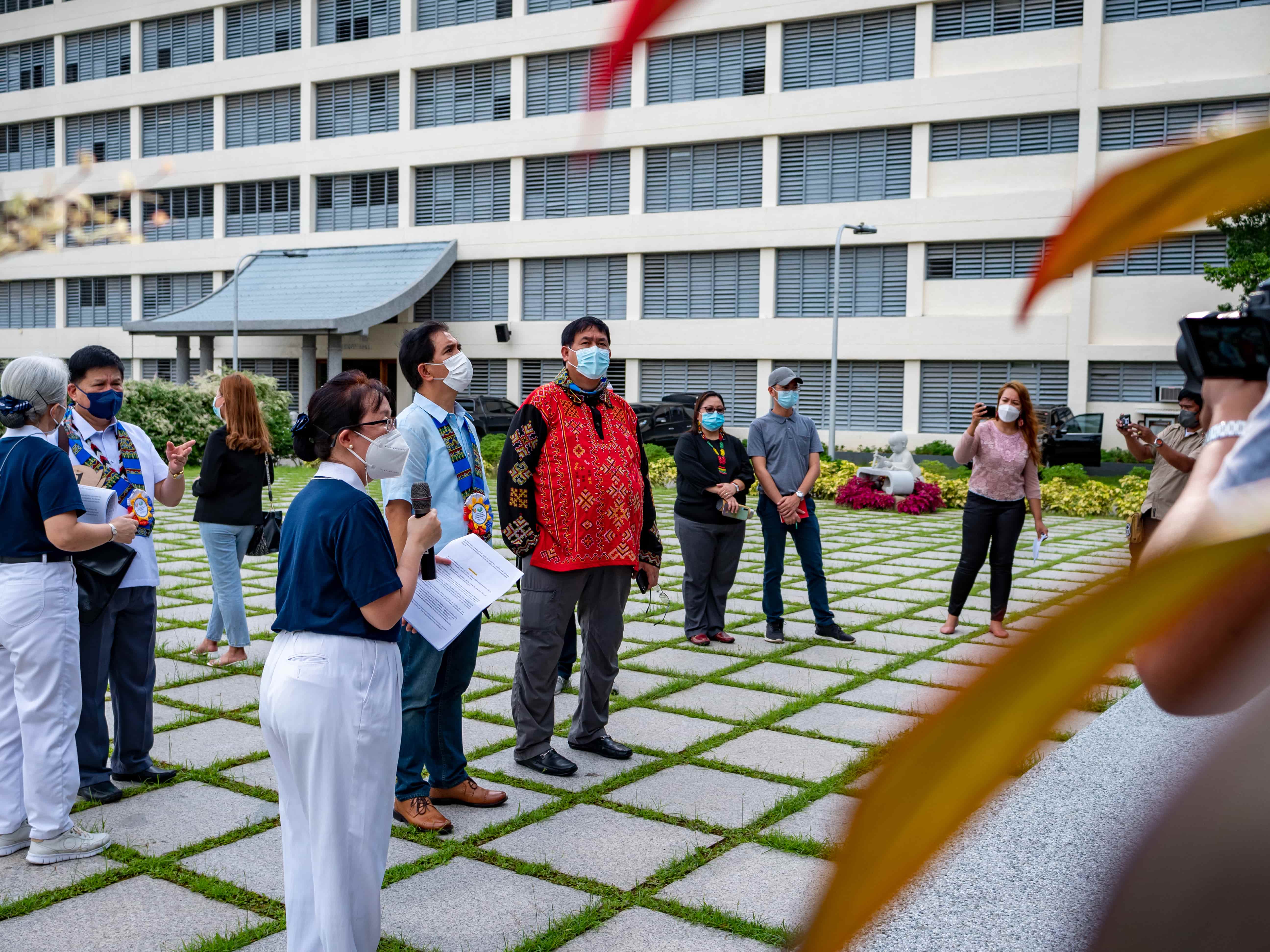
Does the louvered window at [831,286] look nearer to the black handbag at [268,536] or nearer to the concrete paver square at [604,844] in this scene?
→ the black handbag at [268,536]

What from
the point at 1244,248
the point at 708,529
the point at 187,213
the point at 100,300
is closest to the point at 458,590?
the point at 708,529

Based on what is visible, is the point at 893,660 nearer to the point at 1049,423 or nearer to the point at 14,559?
the point at 14,559

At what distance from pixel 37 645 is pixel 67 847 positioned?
30.1 inches

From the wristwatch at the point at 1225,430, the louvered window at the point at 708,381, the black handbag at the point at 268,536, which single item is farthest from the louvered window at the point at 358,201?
the wristwatch at the point at 1225,430

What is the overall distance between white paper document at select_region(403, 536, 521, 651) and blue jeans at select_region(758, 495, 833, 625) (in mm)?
3705

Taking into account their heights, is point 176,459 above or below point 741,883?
above

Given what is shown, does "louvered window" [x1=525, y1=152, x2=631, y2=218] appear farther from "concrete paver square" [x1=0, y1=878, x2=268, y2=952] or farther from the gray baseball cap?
"concrete paver square" [x1=0, y1=878, x2=268, y2=952]

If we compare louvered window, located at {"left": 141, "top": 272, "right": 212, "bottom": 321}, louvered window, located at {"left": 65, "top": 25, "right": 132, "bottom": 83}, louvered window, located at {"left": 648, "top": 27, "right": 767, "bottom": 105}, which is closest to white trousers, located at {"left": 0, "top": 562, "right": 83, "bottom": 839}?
louvered window, located at {"left": 648, "top": 27, "right": 767, "bottom": 105}

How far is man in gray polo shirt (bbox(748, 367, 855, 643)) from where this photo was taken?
8.08m

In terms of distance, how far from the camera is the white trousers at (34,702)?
414 centimetres

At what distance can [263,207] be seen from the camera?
35531 mm

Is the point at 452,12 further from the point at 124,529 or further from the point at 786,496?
the point at 786,496

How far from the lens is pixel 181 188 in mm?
36500

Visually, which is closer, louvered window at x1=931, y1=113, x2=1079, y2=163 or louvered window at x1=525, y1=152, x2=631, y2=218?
louvered window at x1=931, y1=113, x2=1079, y2=163
